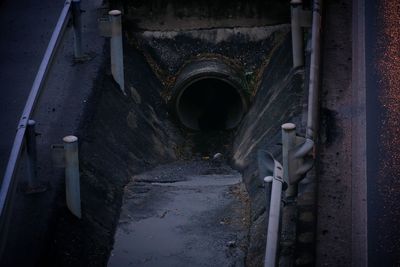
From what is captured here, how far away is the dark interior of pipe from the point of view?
18.5 metres

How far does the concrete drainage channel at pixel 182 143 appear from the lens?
12.2 metres

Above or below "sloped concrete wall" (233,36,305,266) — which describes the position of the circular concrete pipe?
above

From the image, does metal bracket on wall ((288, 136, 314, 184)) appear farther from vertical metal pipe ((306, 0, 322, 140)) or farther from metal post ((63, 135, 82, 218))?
metal post ((63, 135, 82, 218))

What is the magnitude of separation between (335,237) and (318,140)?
6.20 ft

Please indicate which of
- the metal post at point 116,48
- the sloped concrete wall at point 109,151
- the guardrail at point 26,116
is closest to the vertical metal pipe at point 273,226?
the guardrail at point 26,116

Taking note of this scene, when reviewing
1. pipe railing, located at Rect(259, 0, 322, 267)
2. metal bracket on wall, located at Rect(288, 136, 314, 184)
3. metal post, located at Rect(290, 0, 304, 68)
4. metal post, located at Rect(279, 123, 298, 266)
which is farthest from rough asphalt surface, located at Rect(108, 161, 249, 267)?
metal post, located at Rect(290, 0, 304, 68)

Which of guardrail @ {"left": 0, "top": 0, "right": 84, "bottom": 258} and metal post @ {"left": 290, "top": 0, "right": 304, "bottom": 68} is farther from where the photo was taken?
metal post @ {"left": 290, "top": 0, "right": 304, "bottom": 68}

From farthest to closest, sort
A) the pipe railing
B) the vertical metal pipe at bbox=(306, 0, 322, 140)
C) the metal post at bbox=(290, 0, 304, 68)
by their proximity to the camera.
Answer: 1. the metal post at bbox=(290, 0, 304, 68)
2. the vertical metal pipe at bbox=(306, 0, 322, 140)
3. the pipe railing

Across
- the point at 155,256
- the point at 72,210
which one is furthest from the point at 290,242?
the point at 72,210

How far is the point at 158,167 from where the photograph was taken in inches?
619

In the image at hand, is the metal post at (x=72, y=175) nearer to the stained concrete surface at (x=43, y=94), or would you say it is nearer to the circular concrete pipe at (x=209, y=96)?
the stained concrete surface at (x=43, y=94)

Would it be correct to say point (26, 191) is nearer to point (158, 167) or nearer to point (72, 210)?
point (72, 210)

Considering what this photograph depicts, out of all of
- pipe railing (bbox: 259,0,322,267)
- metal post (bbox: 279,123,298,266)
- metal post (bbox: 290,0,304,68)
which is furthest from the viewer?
metal post (bbox: 290,0,304,68)

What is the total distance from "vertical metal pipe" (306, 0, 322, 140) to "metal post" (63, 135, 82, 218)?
321cm
